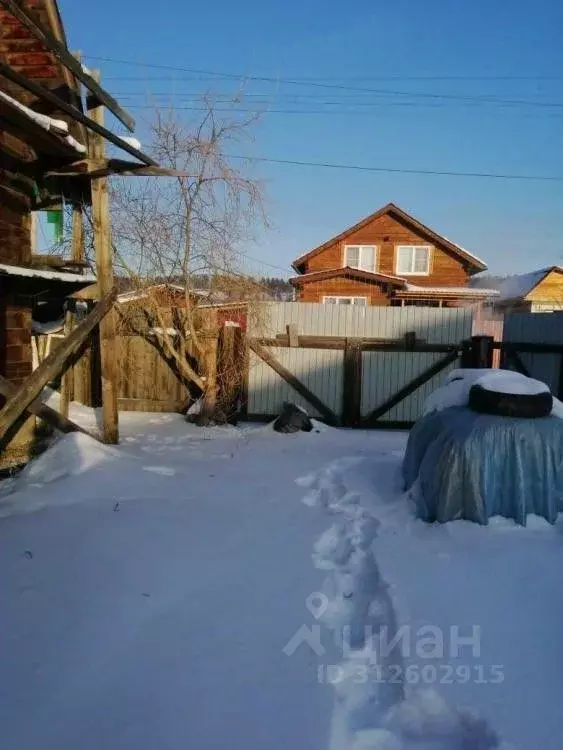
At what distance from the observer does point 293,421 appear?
745cm

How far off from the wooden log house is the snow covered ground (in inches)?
45.6

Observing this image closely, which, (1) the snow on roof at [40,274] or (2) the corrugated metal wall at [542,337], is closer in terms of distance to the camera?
(1) the snow on roof at [40,274]

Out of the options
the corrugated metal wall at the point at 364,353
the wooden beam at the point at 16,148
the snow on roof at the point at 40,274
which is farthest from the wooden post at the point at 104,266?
the corrugated metal wall at the point at 364,353

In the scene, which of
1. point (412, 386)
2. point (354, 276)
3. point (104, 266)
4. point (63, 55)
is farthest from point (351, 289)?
point (63, 55)

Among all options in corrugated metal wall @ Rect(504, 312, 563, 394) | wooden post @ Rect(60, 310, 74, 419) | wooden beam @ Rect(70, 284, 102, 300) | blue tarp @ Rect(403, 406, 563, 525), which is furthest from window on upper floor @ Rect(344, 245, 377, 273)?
blue tarp @ Rect(403, 406, 563, 525)

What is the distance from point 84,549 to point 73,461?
1852mm

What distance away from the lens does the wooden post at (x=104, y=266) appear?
5.44 meters

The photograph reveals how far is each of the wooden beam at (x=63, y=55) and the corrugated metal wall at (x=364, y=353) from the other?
3.58 meters

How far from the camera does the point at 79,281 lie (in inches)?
211

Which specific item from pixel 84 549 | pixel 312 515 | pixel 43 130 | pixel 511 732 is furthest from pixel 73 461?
pixel 511 732

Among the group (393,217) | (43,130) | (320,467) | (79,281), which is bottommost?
(320,467)

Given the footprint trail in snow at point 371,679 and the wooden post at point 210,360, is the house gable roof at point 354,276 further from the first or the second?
the footprint trail in snow at point 371,679

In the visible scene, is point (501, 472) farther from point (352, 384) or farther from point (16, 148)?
point (16, 148)

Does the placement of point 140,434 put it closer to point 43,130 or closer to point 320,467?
point 320,467
